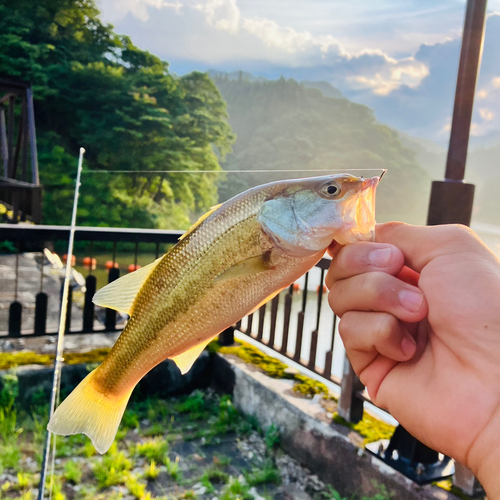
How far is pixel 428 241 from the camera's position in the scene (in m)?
1.02

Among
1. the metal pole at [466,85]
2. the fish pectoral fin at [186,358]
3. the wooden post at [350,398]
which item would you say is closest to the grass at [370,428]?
the wooden post at [350,398]

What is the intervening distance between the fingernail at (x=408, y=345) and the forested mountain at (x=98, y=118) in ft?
56.6

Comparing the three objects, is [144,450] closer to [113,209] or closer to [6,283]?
[6,283]

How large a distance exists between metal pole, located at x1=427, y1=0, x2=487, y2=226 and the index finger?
1.53 m

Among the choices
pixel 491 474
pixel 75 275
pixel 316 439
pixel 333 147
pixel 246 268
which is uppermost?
pixel 333 147

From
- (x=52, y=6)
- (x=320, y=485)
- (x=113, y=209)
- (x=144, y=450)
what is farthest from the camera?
(x=52, y=6)

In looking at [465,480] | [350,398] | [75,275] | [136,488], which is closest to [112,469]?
[136,488]

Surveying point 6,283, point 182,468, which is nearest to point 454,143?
point 182,468

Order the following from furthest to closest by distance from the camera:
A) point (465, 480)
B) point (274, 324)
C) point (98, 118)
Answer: point (98, 118)
point (274, 324)
point (465, 480)

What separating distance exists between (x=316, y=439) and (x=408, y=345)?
2225 millimetres

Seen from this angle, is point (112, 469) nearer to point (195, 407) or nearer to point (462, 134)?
point (195, 407)

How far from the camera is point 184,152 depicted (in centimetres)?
2130

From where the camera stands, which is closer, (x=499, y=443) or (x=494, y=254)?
(x=499, y=443)

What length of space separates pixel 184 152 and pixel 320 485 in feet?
64.2
